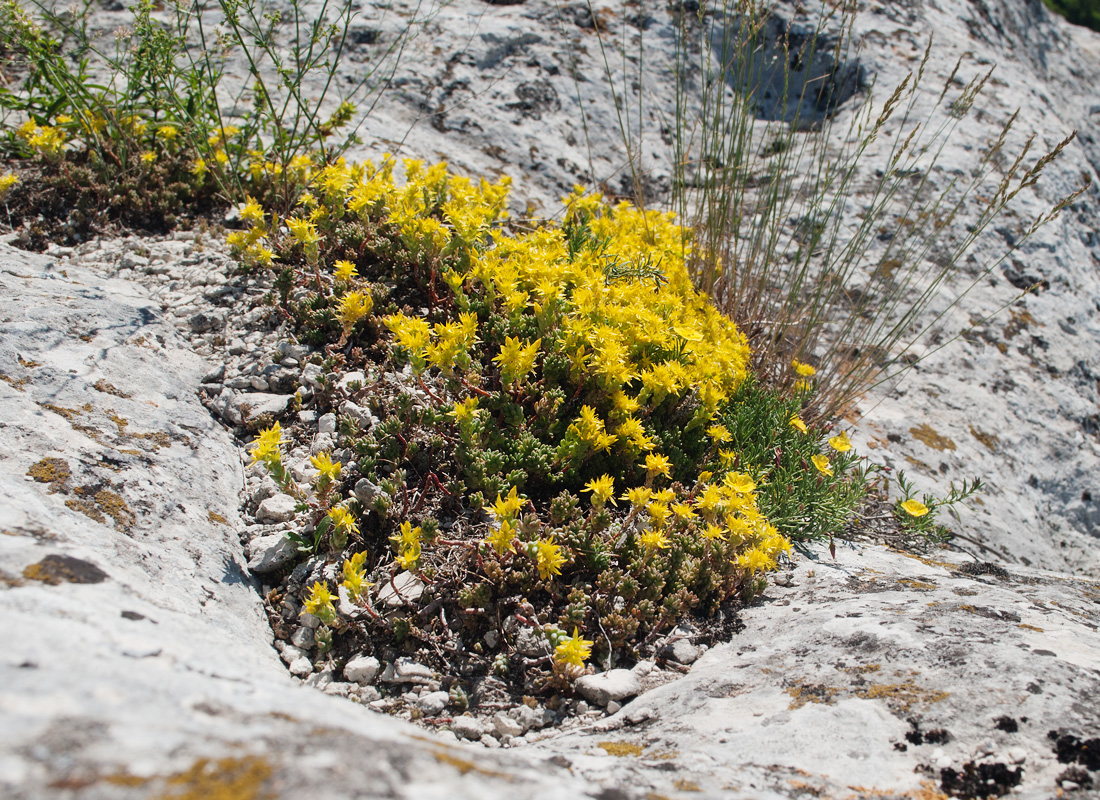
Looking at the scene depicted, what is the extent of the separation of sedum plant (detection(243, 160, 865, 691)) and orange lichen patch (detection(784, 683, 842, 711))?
1.95ft

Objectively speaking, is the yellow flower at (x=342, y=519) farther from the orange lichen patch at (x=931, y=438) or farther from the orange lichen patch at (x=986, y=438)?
the orange lichen patch at (x=986, y=438)

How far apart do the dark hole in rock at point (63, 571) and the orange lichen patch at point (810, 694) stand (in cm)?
180

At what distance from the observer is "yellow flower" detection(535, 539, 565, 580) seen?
7.95 feet

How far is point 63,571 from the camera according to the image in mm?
1622

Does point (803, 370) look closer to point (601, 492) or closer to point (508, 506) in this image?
point (601, 492)

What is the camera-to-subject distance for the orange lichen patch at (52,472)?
2.20 m

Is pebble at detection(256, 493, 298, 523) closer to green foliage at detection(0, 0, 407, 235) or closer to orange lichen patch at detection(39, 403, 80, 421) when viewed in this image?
orange lichen patch at detection(39, 403, 80, 421)

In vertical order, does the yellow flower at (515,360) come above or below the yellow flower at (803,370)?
below

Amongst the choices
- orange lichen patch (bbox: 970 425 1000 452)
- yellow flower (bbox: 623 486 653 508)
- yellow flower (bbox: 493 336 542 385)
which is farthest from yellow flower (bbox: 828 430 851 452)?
yellow flower (bbox: 493 336 542 385)

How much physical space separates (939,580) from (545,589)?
1.62 metres

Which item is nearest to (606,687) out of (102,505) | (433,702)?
(433,702)

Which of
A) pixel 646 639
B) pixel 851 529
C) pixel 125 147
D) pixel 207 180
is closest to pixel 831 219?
pixel 851 529

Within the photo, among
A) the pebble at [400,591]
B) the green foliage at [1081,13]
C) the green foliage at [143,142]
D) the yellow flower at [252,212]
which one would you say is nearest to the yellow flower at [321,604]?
the pebble at [400,591]

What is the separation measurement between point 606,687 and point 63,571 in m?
1.52
